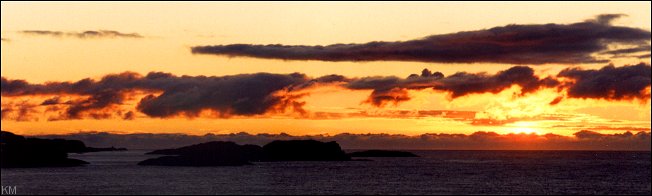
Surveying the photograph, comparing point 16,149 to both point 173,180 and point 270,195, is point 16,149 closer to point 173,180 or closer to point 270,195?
point 173,180

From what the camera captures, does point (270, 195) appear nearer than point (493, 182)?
Yes

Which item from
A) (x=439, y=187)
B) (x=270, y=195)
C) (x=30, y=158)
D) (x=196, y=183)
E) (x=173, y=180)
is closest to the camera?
(x=270, y=195)

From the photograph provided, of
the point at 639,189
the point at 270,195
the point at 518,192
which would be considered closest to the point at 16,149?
the point at 270,195

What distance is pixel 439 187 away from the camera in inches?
4754

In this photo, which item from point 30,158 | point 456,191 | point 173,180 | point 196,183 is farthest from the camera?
point 30,158

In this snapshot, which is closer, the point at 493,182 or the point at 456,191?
the point at 456,191

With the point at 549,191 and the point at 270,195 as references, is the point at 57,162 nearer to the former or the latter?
the point at 270,195

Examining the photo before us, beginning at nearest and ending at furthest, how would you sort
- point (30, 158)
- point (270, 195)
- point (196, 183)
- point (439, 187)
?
1. point (270, 195)
2. point (439, 187)
3. point (196, 183)
4. point (30, 158)

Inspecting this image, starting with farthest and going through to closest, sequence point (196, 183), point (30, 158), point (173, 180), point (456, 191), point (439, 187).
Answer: point (30, 158) < point (173, 180) < point (196, 183) < point (439, 187) < point (456, 191)

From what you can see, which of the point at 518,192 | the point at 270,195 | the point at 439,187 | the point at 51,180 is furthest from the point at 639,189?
the point at 51,180

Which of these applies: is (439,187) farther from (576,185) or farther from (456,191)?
(576,185)

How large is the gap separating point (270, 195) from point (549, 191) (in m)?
40.8

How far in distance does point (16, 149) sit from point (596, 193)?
435ft

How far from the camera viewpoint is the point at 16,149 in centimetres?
19088
